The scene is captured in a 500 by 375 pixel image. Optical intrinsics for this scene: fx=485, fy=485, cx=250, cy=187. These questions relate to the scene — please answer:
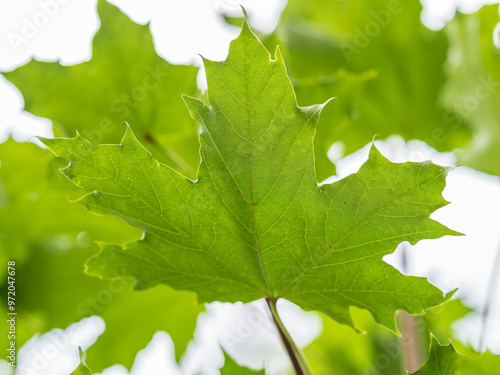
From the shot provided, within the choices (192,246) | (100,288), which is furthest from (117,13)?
(100,288)

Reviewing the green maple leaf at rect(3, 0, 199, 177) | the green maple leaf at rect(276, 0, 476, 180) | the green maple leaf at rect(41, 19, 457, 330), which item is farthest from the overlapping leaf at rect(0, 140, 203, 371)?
the green maple leaf at rect(276, 0, 476, 180)

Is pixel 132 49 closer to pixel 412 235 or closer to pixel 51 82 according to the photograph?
pixel 51 82

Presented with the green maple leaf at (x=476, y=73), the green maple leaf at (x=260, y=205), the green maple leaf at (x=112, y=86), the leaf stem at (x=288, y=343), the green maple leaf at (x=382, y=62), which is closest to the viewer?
the green maple leaf at (x=260, y=205)

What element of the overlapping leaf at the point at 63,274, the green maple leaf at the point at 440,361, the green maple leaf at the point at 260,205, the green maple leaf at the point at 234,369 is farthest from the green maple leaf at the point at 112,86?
the green maple leaf at the point at 440,361

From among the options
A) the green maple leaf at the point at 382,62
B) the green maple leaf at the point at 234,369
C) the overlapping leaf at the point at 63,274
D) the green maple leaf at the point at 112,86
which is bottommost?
the overlapping leaf at the point at 63,274

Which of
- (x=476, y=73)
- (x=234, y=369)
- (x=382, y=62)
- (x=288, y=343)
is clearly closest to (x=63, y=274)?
(x=234, y=369)

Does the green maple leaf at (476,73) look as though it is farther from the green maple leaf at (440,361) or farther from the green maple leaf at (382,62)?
the green maple leaf at (440,361)
